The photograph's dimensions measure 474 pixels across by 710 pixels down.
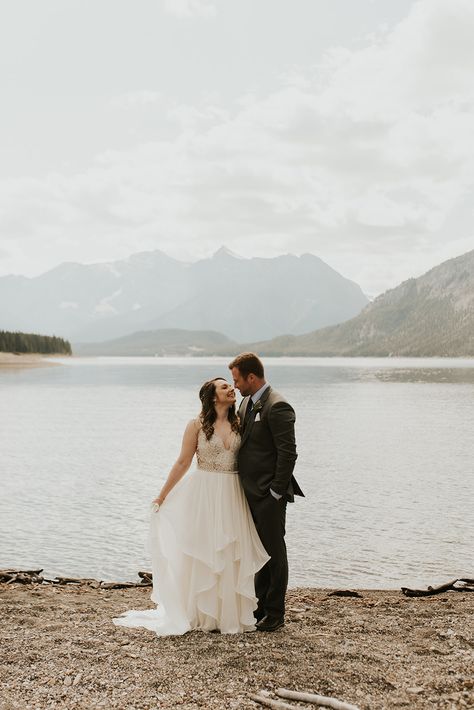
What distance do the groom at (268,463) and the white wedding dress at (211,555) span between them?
207 mm

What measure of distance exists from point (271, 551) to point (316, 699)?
2.69 meters

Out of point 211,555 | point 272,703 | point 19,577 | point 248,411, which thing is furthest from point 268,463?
point 19,577

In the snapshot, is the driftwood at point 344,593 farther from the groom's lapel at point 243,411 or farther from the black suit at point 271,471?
the groom's lapel at point 243,411

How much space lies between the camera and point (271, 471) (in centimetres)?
945

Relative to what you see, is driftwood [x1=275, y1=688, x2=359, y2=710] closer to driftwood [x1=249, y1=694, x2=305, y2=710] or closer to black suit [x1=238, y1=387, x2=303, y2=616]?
driftwood [x1=249, y1=694, x2=305, y2=710]

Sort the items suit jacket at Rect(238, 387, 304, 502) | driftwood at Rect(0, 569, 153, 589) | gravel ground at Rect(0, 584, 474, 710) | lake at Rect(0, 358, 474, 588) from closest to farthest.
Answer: gravel ground at Rect(0, 584, 474, 710), suit jacket at Rect(238, 387, 304, 502), driftwood at Rect(0, 569, 153, 589), lake at Rect(0, 358, 474, 588)

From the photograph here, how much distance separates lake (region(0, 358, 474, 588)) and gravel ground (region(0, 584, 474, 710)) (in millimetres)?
5154

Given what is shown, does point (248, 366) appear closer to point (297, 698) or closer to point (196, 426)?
point (196, 426)

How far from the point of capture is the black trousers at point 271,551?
9.52m

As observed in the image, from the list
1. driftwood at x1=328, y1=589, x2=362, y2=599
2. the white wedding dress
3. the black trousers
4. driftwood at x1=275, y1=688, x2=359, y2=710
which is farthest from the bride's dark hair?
driftwood at x1=328, y1=589, x2=362, y2=599

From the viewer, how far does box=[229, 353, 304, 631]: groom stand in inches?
365

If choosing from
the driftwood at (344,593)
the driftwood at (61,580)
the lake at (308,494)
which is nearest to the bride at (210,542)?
the driftwood at (344,593)

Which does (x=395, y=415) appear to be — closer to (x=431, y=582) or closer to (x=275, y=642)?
(x=431, y=582)

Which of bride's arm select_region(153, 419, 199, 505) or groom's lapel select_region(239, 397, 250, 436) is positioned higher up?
groom's lapel select_region(239, 397, 250, 436)
